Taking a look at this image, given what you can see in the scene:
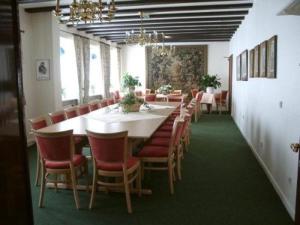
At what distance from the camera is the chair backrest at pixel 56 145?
316cm

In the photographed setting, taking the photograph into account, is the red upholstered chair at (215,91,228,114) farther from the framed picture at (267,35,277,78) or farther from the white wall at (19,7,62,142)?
the framed picture at (267,35,277,78)

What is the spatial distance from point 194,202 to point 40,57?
15.7 ft

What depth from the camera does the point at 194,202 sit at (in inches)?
135

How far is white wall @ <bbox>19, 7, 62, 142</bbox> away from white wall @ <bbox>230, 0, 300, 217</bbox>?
13.7ft

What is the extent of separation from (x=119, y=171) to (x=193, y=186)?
1180mm

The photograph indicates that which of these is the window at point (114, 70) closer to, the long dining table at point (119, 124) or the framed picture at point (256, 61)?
the long dining table at point (119, 124)

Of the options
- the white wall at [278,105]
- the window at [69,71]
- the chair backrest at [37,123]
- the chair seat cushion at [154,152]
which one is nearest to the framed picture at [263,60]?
the white wall at [278,105]

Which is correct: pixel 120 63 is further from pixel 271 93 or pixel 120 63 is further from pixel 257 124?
pixel 271 93

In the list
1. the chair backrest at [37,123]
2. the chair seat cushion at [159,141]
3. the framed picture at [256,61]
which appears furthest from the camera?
the framed picture at [256,61]

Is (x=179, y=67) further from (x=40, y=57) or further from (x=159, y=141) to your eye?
(x=159, y=141)

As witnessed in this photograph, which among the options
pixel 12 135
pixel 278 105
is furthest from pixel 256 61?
pixel 12 135

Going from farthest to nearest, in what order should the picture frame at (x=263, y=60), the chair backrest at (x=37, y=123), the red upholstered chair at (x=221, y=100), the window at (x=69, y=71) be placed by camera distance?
the red upholstered chair at (x=221, y=100), the window at (x=69, y=71), the picture frame at (x=263, y=60), the chair backrest at (x=37, y=123)

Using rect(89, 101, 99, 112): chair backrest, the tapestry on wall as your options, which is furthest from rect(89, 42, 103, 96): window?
rect(89, 101, 99, 112): chair backrest

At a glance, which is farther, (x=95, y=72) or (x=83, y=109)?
(x=95, y=72)
